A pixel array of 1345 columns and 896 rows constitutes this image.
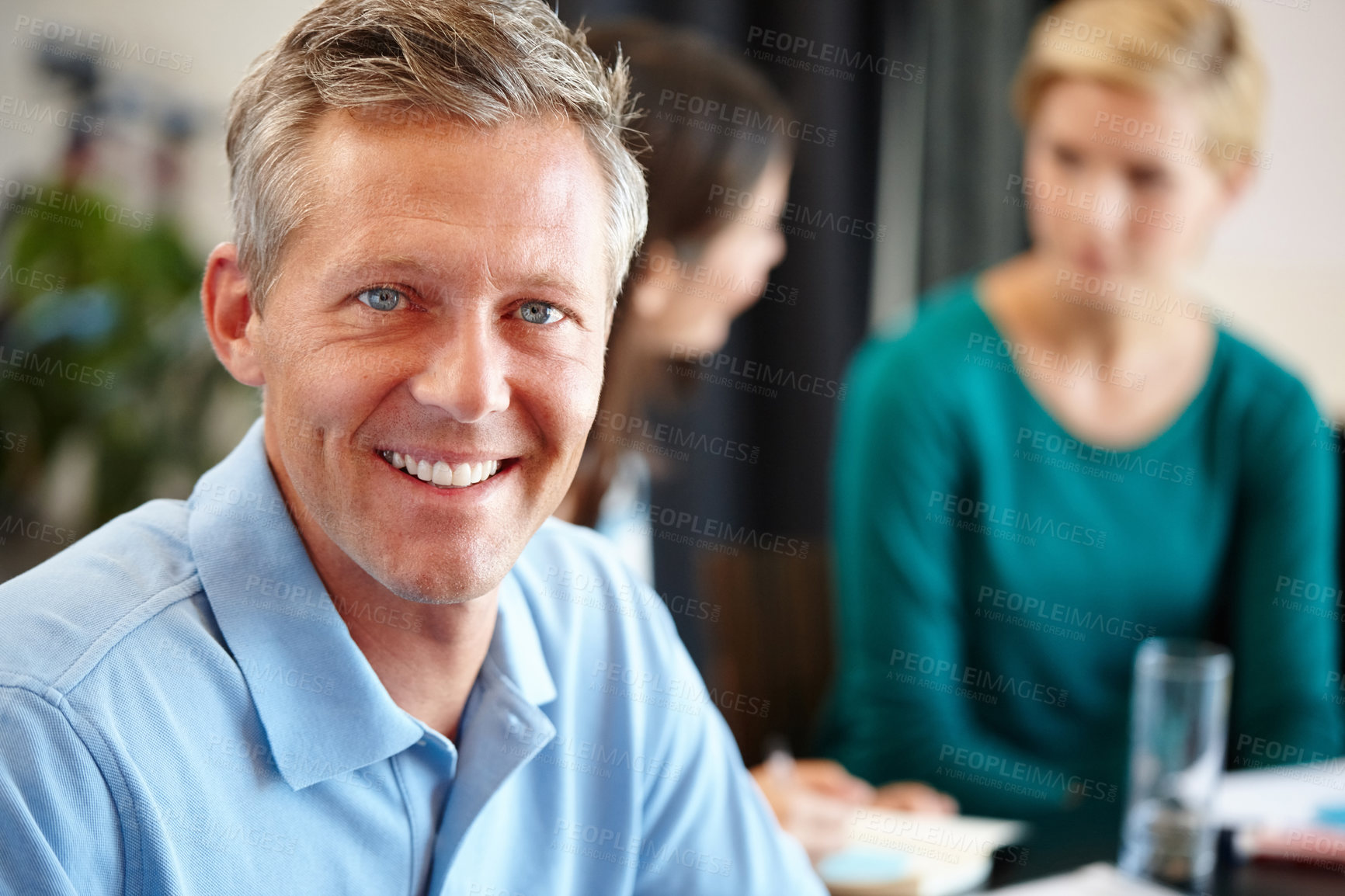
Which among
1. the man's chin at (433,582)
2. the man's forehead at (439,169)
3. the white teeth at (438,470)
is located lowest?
the man's chin at (433,582)

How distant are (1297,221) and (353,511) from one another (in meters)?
3.07

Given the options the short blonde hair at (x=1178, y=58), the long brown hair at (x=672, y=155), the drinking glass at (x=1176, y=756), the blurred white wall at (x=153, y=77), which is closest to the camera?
the drinking glass at (x=1176, y=756)

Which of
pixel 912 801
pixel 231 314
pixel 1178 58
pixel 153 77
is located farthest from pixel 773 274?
pixel 231 314

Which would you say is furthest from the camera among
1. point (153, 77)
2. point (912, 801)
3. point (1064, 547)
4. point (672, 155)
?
point (153, 77)

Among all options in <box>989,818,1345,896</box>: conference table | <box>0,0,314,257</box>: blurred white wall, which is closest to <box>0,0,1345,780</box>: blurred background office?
<box>0,0,314,257</box>: blurred white wall

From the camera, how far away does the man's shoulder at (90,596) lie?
68 cm

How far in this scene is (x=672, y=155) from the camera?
6.21 ft

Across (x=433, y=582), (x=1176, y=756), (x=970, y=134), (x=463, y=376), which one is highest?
(x=970, y=134)

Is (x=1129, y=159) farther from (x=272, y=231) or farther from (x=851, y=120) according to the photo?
(x=272, y=231)

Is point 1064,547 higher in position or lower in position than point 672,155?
lower

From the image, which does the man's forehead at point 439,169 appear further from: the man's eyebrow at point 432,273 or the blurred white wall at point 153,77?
the blurred white wall at point 153,77

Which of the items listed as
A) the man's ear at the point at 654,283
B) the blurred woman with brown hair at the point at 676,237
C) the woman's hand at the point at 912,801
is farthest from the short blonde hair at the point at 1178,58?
the woman's hand at the point at 912,801

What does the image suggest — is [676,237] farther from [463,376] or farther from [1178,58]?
[463,376]

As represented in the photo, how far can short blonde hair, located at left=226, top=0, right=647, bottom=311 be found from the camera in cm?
71
